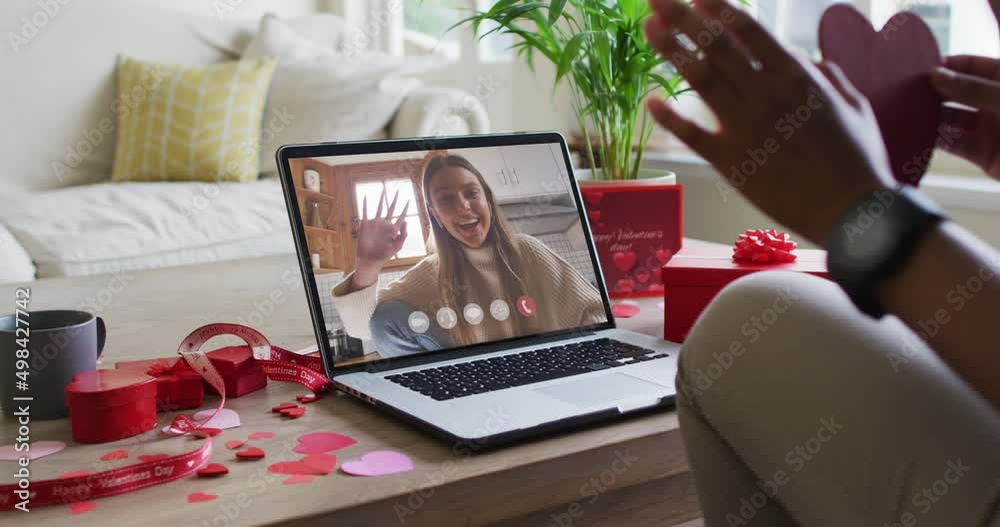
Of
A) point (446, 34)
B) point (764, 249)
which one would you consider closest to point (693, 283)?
point (764, 249)

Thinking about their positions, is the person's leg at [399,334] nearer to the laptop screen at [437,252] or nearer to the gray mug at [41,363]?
the laptop screen at [437,252]

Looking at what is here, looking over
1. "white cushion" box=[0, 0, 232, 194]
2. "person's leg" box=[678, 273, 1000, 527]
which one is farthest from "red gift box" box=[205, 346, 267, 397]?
"white cushion" box=[0, 0, 232, 194]

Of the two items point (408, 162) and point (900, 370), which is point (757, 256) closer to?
point (408, 162)

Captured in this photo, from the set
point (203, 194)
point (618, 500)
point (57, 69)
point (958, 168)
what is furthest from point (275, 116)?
point (618, 500)

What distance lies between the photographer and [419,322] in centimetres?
89

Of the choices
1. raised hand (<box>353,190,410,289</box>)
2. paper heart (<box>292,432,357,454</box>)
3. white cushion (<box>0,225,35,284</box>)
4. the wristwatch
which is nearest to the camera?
the wristwatch

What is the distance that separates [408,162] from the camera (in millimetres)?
954

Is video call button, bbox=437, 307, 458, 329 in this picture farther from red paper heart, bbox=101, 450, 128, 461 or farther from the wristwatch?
the wristwatch

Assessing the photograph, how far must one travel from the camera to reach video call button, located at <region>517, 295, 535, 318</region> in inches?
37.1

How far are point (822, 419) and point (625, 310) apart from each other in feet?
2.02

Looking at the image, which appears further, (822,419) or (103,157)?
(103,157)

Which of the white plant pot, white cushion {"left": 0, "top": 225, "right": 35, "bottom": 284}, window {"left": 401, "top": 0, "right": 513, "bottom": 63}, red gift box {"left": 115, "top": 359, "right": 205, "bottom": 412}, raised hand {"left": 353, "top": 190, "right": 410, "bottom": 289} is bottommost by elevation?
white cushion {"left": 0, "top": 225, "right": 35, "bottom": 284}

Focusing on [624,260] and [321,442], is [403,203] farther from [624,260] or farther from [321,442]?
[624,260]

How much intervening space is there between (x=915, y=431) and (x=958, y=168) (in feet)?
6.55
